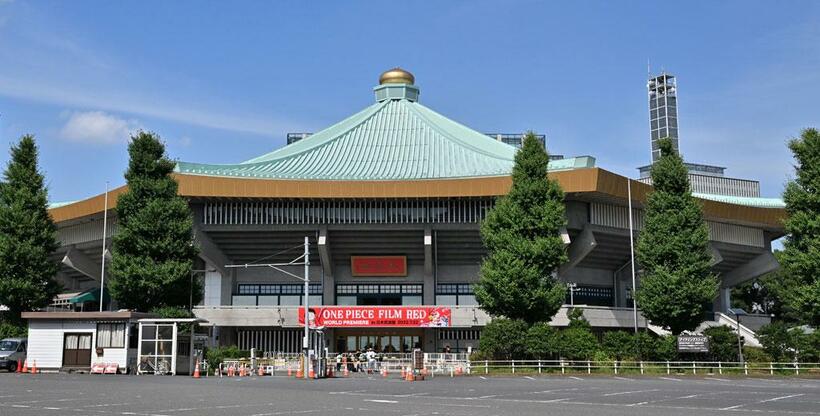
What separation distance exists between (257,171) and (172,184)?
13.2 meters

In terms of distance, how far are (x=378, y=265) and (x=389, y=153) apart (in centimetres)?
1017

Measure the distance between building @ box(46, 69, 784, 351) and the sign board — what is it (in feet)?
37.7

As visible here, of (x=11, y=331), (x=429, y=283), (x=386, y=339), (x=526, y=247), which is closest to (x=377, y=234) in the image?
(x=429, y=283)

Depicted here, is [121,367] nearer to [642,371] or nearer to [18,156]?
[18,156]

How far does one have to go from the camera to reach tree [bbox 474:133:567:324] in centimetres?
4691

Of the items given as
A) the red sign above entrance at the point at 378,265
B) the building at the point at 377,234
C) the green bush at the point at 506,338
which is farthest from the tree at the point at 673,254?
the red sign above entrance at the point at 378,265

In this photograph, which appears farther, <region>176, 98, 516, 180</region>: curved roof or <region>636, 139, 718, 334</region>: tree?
<region>176, 98, 516, 180</region>: curved roof

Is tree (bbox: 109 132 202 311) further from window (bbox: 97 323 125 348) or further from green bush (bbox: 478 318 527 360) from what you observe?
green bush (bbox: 478 318 527 360)

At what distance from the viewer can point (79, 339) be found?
41.8 meters

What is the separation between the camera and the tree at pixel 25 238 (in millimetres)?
51375

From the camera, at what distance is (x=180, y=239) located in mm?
49656

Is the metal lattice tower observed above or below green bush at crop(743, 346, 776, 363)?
above

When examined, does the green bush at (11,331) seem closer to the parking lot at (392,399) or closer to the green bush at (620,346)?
the parking lot at (392,399)

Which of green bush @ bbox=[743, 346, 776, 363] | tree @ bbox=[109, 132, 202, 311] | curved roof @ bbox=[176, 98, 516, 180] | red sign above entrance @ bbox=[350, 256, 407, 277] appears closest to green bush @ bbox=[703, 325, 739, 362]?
green bush @ bbox=[743, 346, 776, 363]
